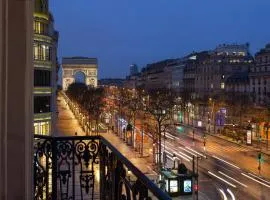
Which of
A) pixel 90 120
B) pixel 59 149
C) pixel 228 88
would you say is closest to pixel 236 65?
pixel 228 88

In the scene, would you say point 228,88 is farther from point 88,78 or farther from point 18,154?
point 18,154

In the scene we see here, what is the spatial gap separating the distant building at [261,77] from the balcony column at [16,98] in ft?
244

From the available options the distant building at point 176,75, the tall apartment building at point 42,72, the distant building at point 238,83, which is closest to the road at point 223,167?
the tall apartment building at point 42,72

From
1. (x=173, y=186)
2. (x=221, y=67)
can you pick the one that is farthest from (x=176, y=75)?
(x=173, y=186)

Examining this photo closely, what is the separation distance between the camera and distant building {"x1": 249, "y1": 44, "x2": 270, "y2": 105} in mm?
78019

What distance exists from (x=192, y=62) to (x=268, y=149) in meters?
85.1

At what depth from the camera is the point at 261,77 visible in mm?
80625

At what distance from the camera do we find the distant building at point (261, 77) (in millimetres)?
78019

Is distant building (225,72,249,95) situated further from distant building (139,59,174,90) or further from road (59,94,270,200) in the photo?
distant building (139,59,174,90)

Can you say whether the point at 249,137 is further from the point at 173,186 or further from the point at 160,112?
the point at 173,186

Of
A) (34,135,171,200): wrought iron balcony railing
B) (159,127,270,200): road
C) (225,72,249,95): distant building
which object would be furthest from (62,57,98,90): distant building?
(34,135,171,200): wrought iron balcony railing

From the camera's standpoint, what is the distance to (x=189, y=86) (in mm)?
132375

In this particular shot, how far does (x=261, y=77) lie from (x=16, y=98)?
3169 inches

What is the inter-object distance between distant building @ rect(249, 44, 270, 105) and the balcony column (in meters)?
74.4
